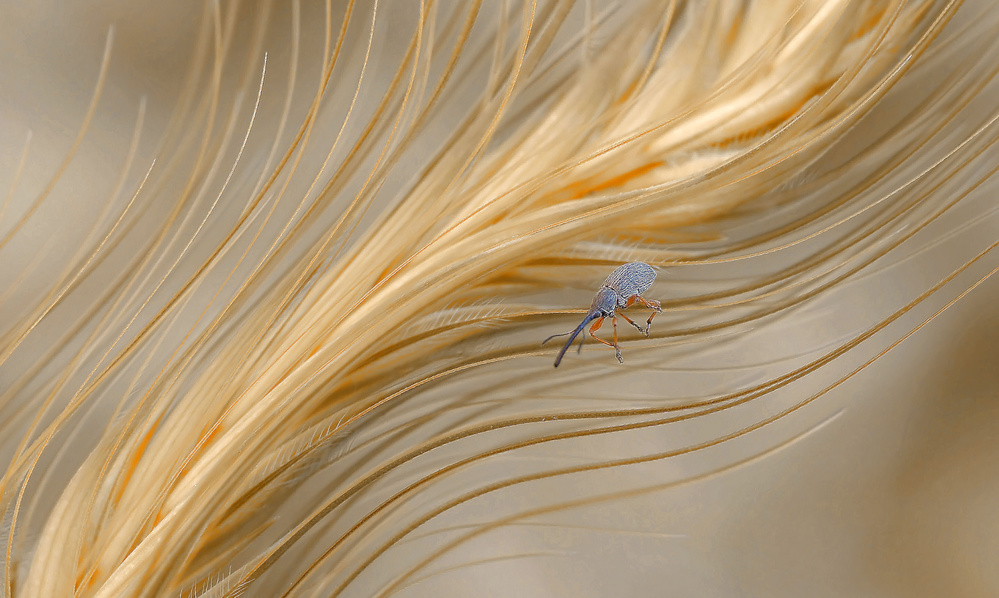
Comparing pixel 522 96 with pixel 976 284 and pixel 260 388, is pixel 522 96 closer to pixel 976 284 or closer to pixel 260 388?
pixel 260 388

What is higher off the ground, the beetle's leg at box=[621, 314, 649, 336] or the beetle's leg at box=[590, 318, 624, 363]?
the beetle's leg at box=[621, 314, 649, 336]

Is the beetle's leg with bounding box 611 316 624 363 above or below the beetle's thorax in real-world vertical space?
below

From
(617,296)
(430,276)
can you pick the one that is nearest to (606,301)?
(617,296)

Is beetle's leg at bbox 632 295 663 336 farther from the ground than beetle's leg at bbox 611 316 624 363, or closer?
farther from the ground

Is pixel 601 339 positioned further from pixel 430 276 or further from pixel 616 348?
pixel 430 276

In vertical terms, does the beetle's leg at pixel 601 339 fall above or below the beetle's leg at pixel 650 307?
below

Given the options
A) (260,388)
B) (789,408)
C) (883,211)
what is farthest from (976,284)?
(260,388)
